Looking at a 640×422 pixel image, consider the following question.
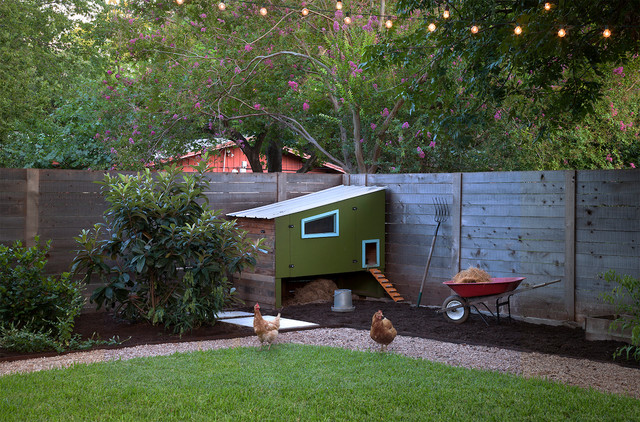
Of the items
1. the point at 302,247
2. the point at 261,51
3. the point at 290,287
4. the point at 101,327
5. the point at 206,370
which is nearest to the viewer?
the point at 206,370

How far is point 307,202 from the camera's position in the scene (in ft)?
30.0

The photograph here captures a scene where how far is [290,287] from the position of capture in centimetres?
963

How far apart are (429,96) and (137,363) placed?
4602 mm

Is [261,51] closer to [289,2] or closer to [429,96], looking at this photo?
[289,2]

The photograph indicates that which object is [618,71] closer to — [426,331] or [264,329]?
[426,331]

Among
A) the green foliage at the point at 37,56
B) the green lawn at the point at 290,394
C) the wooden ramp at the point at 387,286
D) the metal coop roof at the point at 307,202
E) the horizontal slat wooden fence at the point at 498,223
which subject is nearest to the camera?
the green lawn at the point at 290,394

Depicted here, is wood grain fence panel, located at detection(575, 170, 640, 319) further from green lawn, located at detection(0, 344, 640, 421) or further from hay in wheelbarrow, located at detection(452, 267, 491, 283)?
green lawn, located at detection(0, 344, 640, 421)

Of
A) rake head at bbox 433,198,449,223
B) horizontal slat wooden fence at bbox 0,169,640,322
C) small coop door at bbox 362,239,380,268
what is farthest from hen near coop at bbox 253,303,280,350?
rake head at bbox 433,198,449,223

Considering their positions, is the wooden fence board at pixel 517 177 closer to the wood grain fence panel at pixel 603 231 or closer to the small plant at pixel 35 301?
the wood grain fence panel at pixel 603 231

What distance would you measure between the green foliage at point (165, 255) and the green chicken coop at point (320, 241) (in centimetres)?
130

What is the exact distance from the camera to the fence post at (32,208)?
745cm

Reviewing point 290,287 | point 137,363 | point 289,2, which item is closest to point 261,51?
point 289,2

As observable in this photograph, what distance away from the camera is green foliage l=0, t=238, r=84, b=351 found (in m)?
6.13

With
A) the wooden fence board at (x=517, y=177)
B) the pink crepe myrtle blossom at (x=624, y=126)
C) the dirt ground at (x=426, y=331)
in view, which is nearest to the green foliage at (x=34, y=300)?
the dirt ground at (x=426, y=331)
